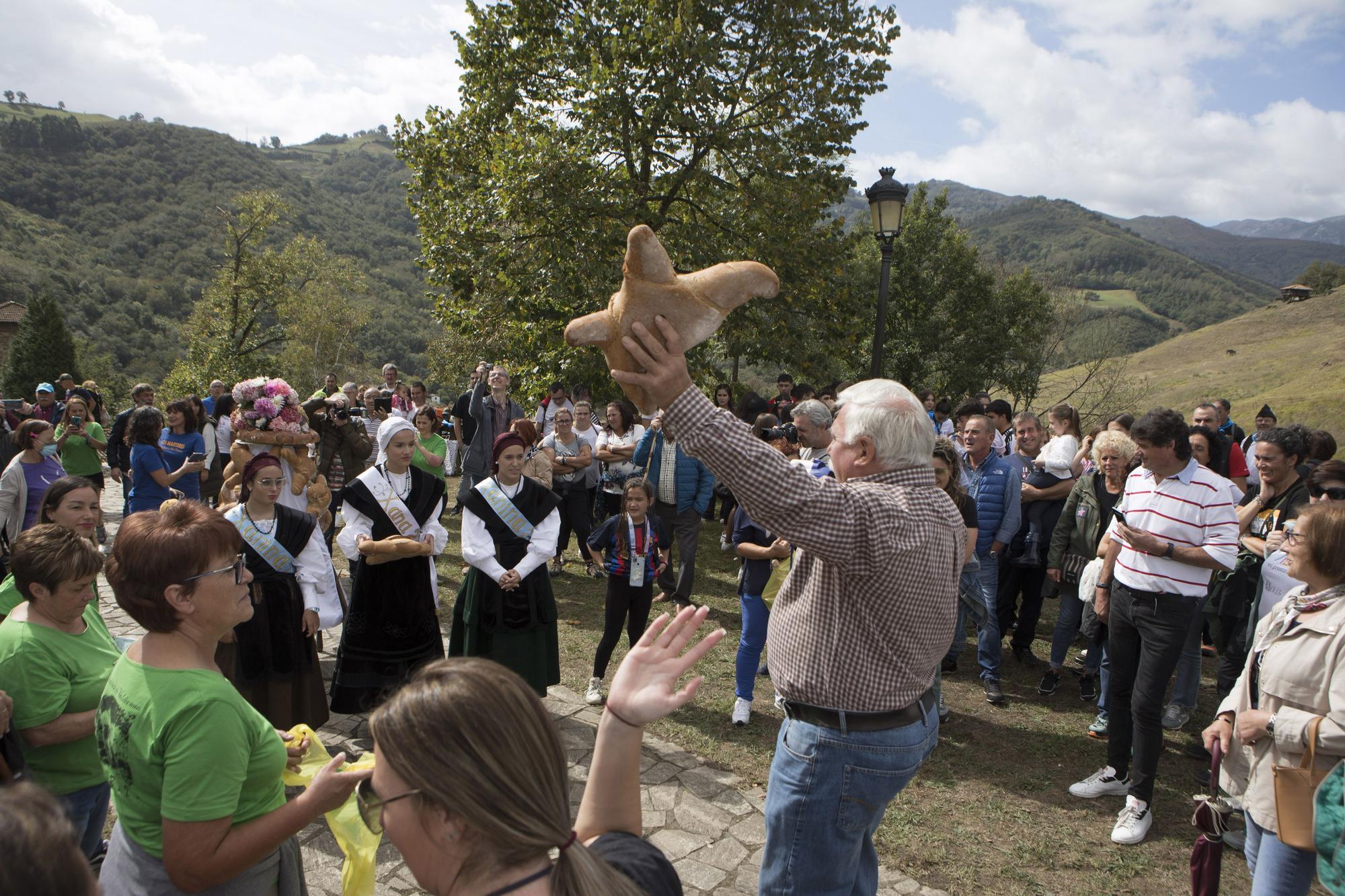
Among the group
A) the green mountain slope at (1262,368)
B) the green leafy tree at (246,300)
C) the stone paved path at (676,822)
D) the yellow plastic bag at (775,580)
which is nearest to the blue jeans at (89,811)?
the stone paved path at (676,822)

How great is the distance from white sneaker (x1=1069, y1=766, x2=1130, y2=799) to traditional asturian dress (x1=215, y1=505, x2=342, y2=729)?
4.46 metres

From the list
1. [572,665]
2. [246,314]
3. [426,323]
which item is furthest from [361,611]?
[426,323]

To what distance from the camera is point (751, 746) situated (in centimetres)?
504

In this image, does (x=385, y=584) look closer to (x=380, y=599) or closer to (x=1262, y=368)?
(x=380, y=599)

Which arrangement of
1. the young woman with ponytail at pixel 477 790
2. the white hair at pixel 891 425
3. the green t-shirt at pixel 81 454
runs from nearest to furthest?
the young woman with ponytail at pixel 477 790 → the white hair at pixel 891 425 → the green t-shirt at pixel 81 454

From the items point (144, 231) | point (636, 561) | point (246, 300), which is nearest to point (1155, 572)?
point (636, 561)

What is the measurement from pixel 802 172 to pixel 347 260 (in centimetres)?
4377

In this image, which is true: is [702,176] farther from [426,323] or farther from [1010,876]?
[426,323]

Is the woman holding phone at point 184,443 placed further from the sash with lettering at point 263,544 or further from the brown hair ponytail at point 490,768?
the brown hair ponytail at point 490,768

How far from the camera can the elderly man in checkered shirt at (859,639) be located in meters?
2.14

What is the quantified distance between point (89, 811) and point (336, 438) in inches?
268

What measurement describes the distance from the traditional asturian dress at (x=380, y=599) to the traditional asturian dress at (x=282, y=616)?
27 centimetres

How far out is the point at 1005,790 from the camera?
15.2 feet

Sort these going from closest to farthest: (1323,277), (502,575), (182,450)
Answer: (502,575) → (182,450) → (1323,277)
